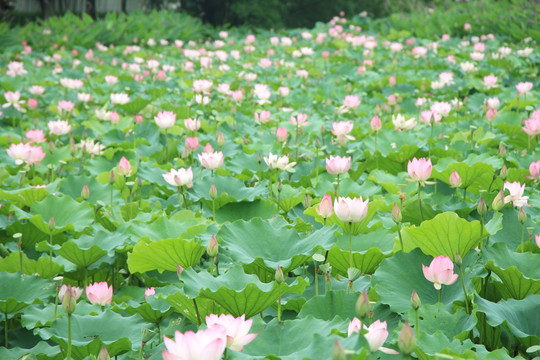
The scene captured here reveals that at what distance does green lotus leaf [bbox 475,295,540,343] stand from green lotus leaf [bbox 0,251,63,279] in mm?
1148

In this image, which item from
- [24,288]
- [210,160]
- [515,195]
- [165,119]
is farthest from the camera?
[165,119]

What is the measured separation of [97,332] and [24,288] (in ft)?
1.14

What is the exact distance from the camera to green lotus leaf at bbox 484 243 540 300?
1.27 meters

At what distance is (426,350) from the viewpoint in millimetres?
1079

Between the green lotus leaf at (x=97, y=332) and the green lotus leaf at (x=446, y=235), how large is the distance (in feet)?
2.31

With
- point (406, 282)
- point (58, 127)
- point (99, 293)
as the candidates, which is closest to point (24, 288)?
point (99, 293)

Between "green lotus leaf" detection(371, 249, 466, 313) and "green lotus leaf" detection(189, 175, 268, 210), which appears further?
"green lotus leaf" detection(189, 175, 268, 210)

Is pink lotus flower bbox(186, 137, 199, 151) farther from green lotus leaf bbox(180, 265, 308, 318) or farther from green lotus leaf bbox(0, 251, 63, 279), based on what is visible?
green lotus leaf bbox(180, 265, 308, 318)

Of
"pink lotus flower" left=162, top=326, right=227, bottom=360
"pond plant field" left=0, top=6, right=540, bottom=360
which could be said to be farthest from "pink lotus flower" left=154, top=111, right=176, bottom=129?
"pink lotus flower" left=162, top=326, right=227, bottom=360

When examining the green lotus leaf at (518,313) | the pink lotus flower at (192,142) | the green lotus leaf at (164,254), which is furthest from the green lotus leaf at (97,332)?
the pink lotus flower at (192,142)

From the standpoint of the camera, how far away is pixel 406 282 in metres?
1.37

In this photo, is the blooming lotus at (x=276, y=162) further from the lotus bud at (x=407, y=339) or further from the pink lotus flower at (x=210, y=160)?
the lotus bud at (x=407, y=339)

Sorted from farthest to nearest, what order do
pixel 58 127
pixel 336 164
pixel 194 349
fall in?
pixel 58 127 → pixel 336 164 → pixel 194 349

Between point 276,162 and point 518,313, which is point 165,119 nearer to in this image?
point 276,162
